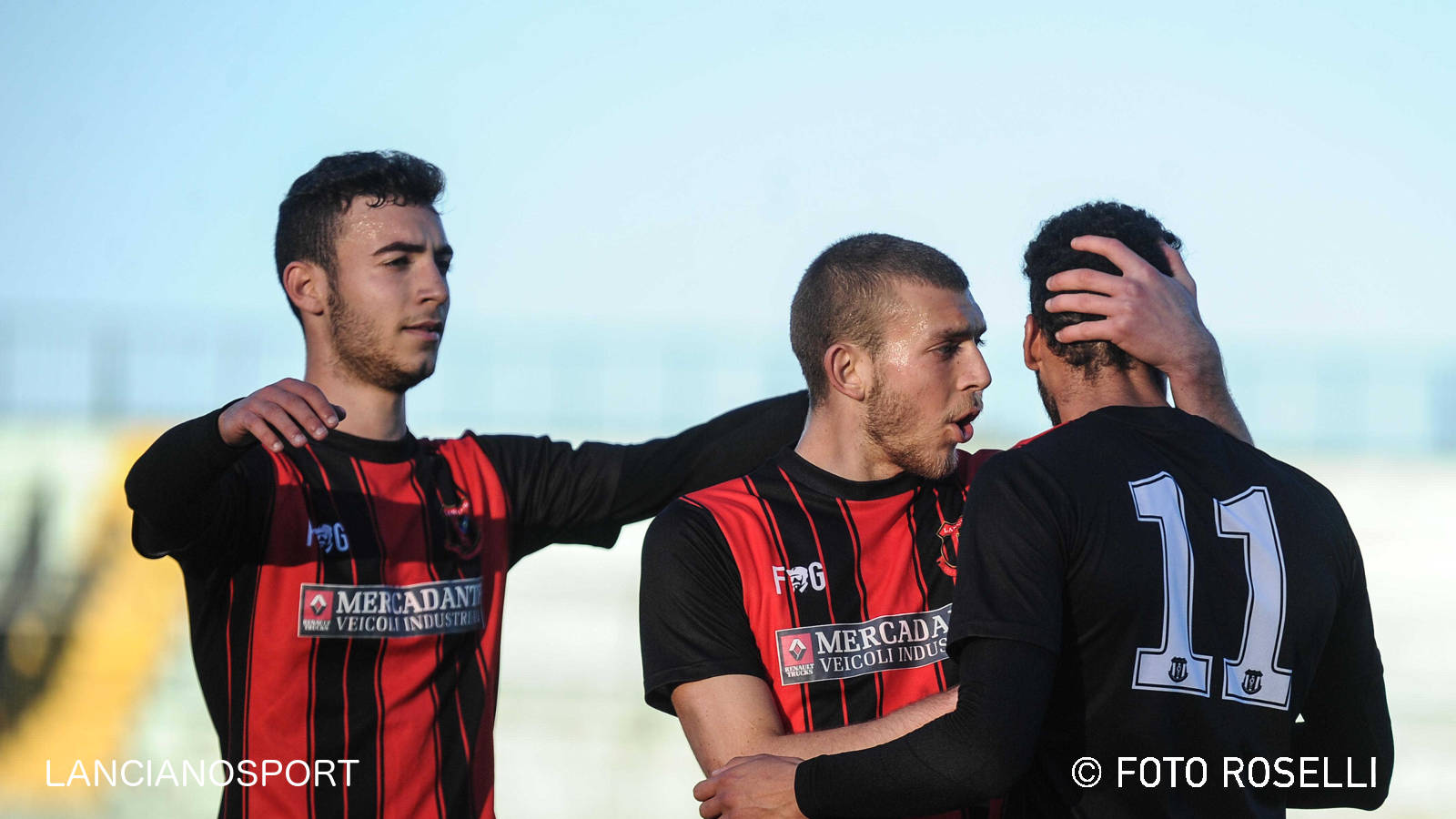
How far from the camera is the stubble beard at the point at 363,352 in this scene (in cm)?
373

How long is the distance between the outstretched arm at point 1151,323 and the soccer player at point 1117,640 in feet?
0.13

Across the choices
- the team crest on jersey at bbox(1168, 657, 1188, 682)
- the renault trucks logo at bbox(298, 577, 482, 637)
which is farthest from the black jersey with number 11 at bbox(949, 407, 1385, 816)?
the renault trucks logo at bbox(298, 577, 482, 637)

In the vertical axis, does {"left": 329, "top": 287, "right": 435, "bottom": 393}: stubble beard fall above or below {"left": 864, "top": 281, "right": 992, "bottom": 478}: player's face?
above

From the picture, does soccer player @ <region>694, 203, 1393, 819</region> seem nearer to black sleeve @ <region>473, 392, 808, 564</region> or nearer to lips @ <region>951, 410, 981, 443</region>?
lips @ <region>951, 410, 981, 443</region>

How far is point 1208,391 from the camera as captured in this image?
2.90 meters

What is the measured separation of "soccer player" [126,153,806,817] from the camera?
3391 millimetres

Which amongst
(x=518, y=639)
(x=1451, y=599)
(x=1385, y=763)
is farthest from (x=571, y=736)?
(x=1385, y=763)

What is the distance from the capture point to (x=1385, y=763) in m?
2.88

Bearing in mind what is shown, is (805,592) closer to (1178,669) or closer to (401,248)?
(1178,669)

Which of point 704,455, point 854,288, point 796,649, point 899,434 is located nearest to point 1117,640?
point 796,649

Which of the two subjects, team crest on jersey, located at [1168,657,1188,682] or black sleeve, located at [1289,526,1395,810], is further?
black sleeve, located at [1289,526,1395,810]

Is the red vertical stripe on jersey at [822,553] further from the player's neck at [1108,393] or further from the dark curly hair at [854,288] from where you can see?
the player's neck at [1108,393]

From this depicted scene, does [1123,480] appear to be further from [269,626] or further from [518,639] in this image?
[518,639]

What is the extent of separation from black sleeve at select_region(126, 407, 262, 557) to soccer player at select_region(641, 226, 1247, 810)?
1016 millimetres
